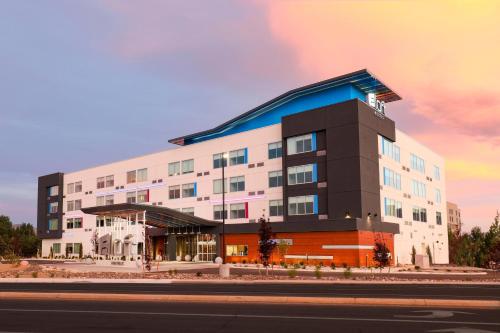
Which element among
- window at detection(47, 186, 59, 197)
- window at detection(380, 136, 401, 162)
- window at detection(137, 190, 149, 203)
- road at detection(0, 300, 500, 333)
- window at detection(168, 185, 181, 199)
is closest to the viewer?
road at detection(0, 300, 500, 333)

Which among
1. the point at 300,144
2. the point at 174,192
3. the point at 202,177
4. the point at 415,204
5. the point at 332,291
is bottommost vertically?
the point at 332,291

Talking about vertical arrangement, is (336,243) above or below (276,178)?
below

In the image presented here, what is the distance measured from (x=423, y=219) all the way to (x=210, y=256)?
94.3ft

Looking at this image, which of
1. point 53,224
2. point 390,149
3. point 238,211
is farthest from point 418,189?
point 53,224

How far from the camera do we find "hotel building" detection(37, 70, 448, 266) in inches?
2073

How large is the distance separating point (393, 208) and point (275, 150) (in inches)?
593

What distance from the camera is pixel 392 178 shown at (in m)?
60.6

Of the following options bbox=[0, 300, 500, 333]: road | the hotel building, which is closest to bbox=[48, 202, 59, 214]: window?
the hotel building

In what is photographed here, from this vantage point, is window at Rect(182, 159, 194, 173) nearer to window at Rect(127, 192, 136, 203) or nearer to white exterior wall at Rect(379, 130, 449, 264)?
window at Rect(127, 192, 136, 203)

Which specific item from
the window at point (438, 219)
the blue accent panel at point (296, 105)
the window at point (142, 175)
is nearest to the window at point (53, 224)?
the window at point (142, 175)

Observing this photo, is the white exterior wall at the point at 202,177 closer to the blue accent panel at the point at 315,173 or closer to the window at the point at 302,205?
the window at the point at 302,205

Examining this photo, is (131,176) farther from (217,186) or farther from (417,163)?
(417,163)

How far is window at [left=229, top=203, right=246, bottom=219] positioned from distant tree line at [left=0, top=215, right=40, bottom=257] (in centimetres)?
4836

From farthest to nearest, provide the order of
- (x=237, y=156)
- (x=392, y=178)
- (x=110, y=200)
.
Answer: (x=110, y=200), (x=237, y=156), (x=392, y=178)
